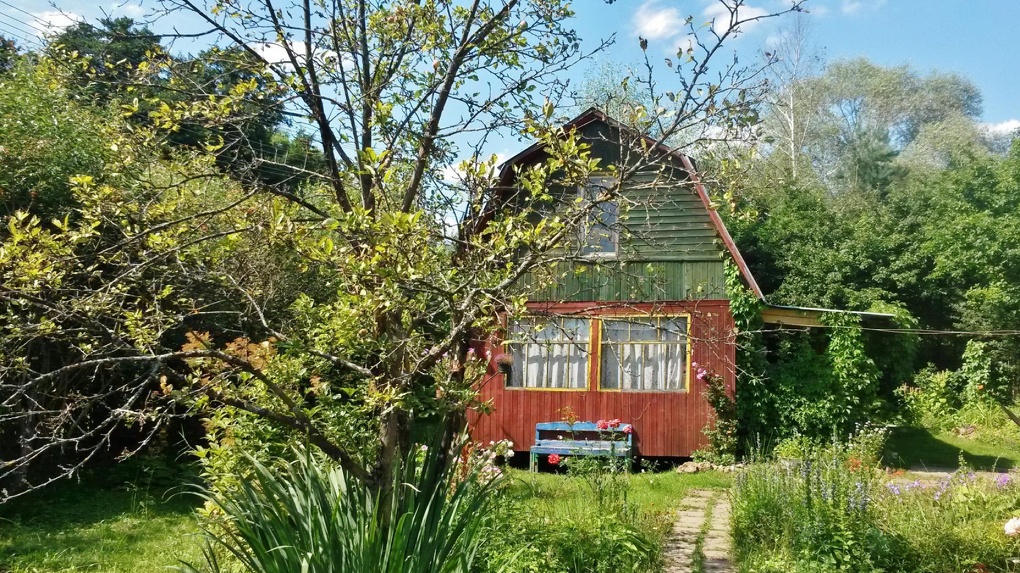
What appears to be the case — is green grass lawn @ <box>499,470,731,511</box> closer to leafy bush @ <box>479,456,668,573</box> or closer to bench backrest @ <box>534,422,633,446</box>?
leafy bush @ <box>479,456,668,573</box>

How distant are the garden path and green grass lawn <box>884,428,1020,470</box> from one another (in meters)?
4.30

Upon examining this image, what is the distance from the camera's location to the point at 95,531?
22.5 ft

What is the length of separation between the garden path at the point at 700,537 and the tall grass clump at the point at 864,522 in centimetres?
22

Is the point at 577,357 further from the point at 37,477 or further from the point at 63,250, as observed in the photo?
the point at 63,250

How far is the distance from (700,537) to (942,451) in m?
9.41

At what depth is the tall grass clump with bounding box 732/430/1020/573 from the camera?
475 cm

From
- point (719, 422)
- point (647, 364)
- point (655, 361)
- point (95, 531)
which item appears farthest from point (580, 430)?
point (95, 531)

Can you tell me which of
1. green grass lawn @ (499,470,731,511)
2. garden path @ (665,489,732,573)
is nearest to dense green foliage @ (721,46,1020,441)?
green grass lawn @ (499,470,731,511)

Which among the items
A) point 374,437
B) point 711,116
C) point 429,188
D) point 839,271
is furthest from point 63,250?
point 839,271

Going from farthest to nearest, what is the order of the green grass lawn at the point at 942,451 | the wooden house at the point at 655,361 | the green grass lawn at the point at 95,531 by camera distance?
the green grass lawn at the point at 942,451 < the wooden house at the point at 655,361 < the green grass lawn at the point at 95,531

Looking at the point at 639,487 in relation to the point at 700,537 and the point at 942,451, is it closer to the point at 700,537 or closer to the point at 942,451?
the point at 700,537

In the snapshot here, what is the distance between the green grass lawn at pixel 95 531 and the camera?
578 cm

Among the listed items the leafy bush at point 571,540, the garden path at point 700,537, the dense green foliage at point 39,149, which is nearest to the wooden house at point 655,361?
the garden path at point 700,537

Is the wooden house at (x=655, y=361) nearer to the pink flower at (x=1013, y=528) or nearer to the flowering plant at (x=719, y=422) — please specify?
the flowering plant at (x=719, y=422)
